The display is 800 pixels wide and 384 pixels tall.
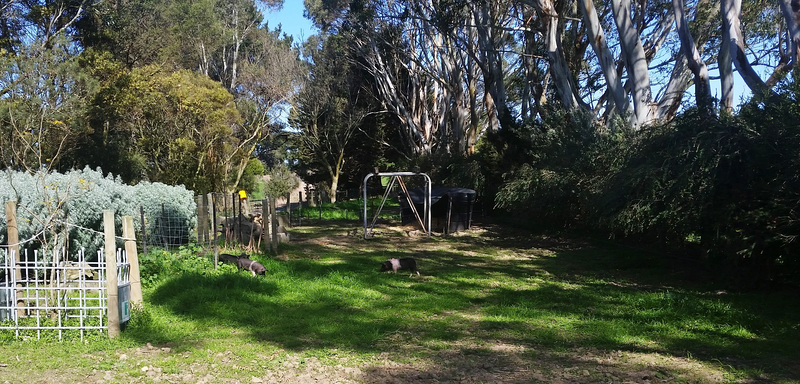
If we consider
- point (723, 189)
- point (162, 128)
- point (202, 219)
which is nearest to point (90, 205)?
point (202, 219)

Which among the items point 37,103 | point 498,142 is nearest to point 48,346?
point 37,103

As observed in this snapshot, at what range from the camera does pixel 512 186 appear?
761 inches

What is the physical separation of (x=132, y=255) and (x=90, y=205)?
3.94m

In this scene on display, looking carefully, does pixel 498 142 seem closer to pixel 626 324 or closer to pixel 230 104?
pixel 230 104

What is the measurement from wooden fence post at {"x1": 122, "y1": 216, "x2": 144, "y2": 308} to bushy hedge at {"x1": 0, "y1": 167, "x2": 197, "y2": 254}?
145 centimetres

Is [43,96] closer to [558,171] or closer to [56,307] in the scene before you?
[558,171]

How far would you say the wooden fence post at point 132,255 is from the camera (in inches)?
293

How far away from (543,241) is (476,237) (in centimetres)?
215

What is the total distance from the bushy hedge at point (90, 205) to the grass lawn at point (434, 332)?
1.94 meters

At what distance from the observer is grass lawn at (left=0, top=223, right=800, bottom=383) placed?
5988 millimetres

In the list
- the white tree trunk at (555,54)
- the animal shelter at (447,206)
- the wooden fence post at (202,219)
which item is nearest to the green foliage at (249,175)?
the animal shelter at (447,206)

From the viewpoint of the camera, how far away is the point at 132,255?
24.8 ft

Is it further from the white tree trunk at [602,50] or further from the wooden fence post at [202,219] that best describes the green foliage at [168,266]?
the white tree trunk at [602,50]

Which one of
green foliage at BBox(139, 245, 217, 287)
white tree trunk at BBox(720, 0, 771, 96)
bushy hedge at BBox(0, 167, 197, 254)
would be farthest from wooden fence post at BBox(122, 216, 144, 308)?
white tree trunk at BBox(720, 0, 771, 96)
